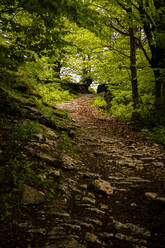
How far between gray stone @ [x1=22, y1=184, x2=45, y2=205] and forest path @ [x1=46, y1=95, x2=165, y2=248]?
1.67 ft

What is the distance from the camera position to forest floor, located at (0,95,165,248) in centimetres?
240

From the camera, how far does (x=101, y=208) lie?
3289 millimetres

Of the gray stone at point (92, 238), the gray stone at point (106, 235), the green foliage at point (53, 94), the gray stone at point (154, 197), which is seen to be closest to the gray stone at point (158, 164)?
the gray stone at point (154, 197)

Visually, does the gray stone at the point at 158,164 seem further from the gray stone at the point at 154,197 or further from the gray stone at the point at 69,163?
the gray stone at the point at 69,163

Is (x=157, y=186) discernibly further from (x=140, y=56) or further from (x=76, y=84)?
(x=76, y=84)

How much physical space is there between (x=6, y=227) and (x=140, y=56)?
11.4 meters

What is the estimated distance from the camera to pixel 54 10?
239 cm

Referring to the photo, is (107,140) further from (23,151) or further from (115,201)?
(23,151)

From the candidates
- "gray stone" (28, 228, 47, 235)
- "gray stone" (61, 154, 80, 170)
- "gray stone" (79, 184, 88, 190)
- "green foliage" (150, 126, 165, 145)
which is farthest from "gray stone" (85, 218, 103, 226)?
"green foliage" (150, 126, 165, 145)

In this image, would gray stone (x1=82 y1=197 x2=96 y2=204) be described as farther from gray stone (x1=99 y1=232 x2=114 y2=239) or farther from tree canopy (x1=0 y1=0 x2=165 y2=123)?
tree canopy (x1=0 y1=0 x2=165 y2=123)

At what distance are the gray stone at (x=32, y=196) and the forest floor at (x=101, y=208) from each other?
84mm

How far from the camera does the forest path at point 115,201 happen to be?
249 centimetres

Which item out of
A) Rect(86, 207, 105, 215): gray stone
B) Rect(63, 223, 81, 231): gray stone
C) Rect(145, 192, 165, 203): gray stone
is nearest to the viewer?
Rect(63, 223, 81, 231): gray stone

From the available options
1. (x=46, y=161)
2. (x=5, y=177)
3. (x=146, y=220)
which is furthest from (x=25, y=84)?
(x=146, y=220)
